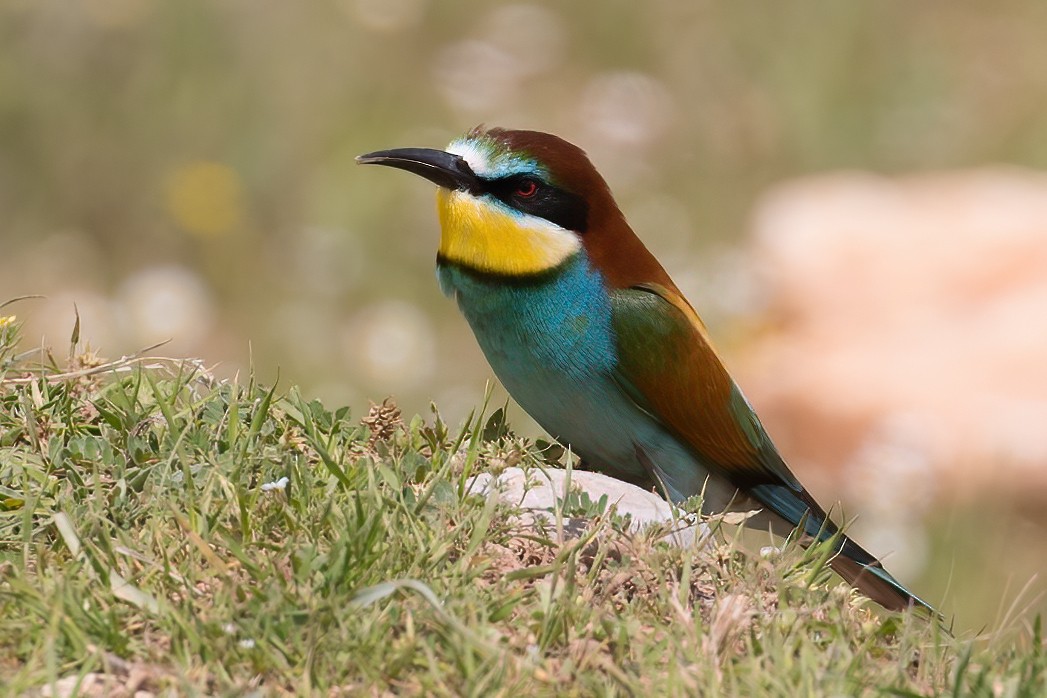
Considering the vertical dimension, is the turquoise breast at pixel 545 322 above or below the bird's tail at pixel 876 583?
above

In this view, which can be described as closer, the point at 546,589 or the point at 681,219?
the point at 546,589

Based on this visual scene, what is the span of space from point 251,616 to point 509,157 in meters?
1.44

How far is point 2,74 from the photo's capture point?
20.9 ft

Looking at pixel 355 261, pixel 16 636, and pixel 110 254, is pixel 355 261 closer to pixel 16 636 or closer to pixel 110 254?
pixel 110 254

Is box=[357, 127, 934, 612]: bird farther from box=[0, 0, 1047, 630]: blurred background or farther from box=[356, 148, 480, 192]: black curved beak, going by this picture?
box=[0, 0, 1047, 630]: blurred background

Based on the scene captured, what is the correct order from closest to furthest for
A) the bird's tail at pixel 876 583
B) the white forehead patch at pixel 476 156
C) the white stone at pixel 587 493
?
the white stone at pixel 587 493, the bird's tail at pixel 876 583, the white forehead patch at pixel 476 156

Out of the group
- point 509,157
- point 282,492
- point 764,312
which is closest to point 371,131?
point 764,312

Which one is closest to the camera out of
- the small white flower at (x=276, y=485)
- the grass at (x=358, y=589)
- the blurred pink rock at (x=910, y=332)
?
the grass at (x=358, y=589)

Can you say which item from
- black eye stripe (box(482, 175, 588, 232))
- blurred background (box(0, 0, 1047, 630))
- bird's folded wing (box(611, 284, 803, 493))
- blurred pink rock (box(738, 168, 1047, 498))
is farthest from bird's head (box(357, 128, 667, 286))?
blurred pink rock (box(738, 168, 1047, 498))

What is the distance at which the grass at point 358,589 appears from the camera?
1832mm

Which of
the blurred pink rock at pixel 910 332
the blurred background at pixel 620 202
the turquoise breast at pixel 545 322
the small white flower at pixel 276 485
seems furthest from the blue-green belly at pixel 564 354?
the blurred pink rock at pixel 910 332

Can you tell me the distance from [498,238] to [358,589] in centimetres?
125

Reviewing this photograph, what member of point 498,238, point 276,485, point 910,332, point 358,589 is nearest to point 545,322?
point 498,238

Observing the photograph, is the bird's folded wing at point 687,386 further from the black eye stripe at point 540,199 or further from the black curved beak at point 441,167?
the black curved beak at point 441,167
